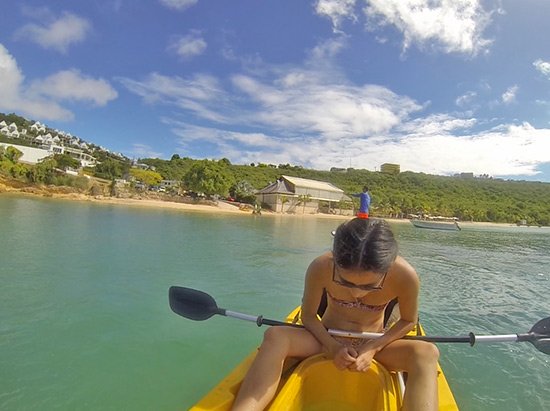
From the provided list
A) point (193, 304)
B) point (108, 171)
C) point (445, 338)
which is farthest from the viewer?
point (108, 171)

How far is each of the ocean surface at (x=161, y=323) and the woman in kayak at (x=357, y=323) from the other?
5.28ft

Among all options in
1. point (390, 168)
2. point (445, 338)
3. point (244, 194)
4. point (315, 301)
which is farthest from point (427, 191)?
point (315, 301)

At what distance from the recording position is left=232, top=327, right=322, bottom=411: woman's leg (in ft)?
6.28

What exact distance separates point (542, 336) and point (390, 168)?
114828 mm

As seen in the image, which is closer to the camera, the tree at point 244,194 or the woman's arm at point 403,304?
the woman's arm at point 403,304

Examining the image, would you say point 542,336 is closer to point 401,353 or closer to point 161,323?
point 401,353

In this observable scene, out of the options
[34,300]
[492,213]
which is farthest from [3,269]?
[492,213]

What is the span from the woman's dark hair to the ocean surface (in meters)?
2.27

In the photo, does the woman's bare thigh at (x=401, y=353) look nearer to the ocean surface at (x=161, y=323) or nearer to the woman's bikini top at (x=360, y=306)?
the woman's bikini top at (x=360, y=306)

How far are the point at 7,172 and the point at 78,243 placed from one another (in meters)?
35.9

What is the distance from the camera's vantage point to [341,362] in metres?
2.15

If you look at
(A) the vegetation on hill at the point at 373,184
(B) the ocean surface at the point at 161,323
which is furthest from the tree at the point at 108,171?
(B) the ocean surface at the point at 161,323

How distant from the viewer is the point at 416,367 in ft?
6.64

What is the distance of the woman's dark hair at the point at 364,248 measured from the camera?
1.88 meters
